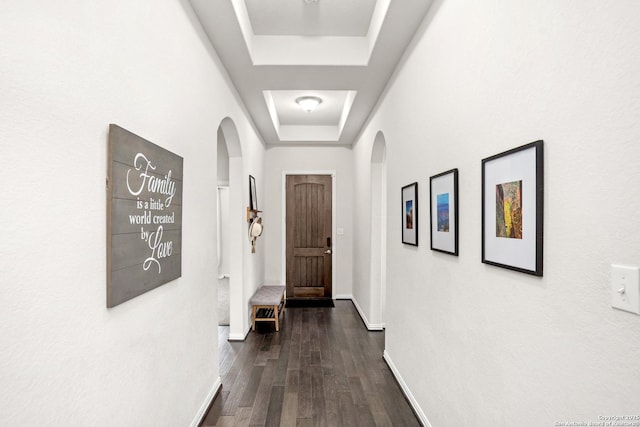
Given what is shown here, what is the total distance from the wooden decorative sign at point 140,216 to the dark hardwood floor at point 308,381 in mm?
1298

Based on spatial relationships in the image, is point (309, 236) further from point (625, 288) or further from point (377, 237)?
point (625, 288)

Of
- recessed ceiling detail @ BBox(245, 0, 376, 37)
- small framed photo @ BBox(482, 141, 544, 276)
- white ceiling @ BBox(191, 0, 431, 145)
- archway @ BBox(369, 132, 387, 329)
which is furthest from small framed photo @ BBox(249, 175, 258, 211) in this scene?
small framed photo @ BBox(482, 141, 544, 276)

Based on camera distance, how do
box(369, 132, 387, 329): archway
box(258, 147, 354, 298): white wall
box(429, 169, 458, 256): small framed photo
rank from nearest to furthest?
box(429, 169, 458, 256): small framed photo, box(369, 132, 387, 329): archway, box(258, 147, 354, 298): white wall

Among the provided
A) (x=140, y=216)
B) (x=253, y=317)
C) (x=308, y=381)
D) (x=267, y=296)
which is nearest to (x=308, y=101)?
(x=267, y=296)

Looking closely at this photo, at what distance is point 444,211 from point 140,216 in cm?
149

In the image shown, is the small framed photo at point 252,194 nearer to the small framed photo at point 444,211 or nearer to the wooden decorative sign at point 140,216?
the wooden decorative sign at point 140,216

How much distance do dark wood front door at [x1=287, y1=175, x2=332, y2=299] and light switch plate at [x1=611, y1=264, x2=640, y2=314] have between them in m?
5.05

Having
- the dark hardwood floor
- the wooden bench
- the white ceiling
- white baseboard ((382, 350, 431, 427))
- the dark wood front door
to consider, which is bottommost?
the dark hardwood floor

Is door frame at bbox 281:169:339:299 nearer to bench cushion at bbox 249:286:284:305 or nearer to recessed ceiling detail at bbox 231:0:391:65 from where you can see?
bench cushion at bbox 249:286:284:305

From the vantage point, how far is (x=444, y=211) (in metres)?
1.92

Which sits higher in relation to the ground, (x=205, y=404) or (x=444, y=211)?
(x=444, y=211)

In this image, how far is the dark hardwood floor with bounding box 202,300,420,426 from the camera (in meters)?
2.36

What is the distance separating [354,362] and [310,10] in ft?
9.66

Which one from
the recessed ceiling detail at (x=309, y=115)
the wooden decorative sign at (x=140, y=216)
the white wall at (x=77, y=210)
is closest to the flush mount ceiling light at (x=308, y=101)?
the recessed ceiling detail at (x=309, y=115)
